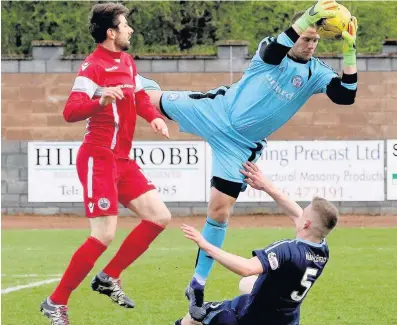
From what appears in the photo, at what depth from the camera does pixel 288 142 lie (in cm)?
2305

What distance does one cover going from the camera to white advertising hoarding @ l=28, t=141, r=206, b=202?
22.9 metres

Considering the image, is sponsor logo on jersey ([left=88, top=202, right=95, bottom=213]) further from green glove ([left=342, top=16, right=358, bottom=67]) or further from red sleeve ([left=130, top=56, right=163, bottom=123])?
green glove ([left=342, top=16, right=358, bottom=67])

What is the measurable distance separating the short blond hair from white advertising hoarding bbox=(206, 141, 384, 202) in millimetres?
15536

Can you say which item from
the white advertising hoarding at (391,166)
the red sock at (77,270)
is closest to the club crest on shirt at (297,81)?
the red sock at (77,270)

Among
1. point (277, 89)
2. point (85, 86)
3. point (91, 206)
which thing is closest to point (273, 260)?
point (91, 206)

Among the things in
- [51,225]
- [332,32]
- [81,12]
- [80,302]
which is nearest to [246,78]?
[332,32]

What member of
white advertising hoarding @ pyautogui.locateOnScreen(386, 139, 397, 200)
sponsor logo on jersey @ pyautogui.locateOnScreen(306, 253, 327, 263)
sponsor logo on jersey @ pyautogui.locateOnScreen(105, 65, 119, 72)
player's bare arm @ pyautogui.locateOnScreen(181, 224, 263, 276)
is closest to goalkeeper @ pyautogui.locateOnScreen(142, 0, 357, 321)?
sponsor logo on jersey @ pyautogui.locateOnScreen(105, 65, 119, 72)

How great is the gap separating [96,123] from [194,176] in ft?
47.4

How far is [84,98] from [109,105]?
0.81 ft

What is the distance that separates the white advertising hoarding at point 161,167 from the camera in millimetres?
22875

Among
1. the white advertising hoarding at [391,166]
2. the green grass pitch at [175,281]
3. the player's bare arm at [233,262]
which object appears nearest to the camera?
the player's bare arm at [233,262]

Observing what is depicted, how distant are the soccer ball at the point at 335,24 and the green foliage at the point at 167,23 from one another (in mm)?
20843

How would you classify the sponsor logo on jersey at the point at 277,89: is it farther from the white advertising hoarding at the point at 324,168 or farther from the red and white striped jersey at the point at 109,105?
the white advertising hoarding at the point at 324,168

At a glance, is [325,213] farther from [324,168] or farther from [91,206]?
[324,168]
